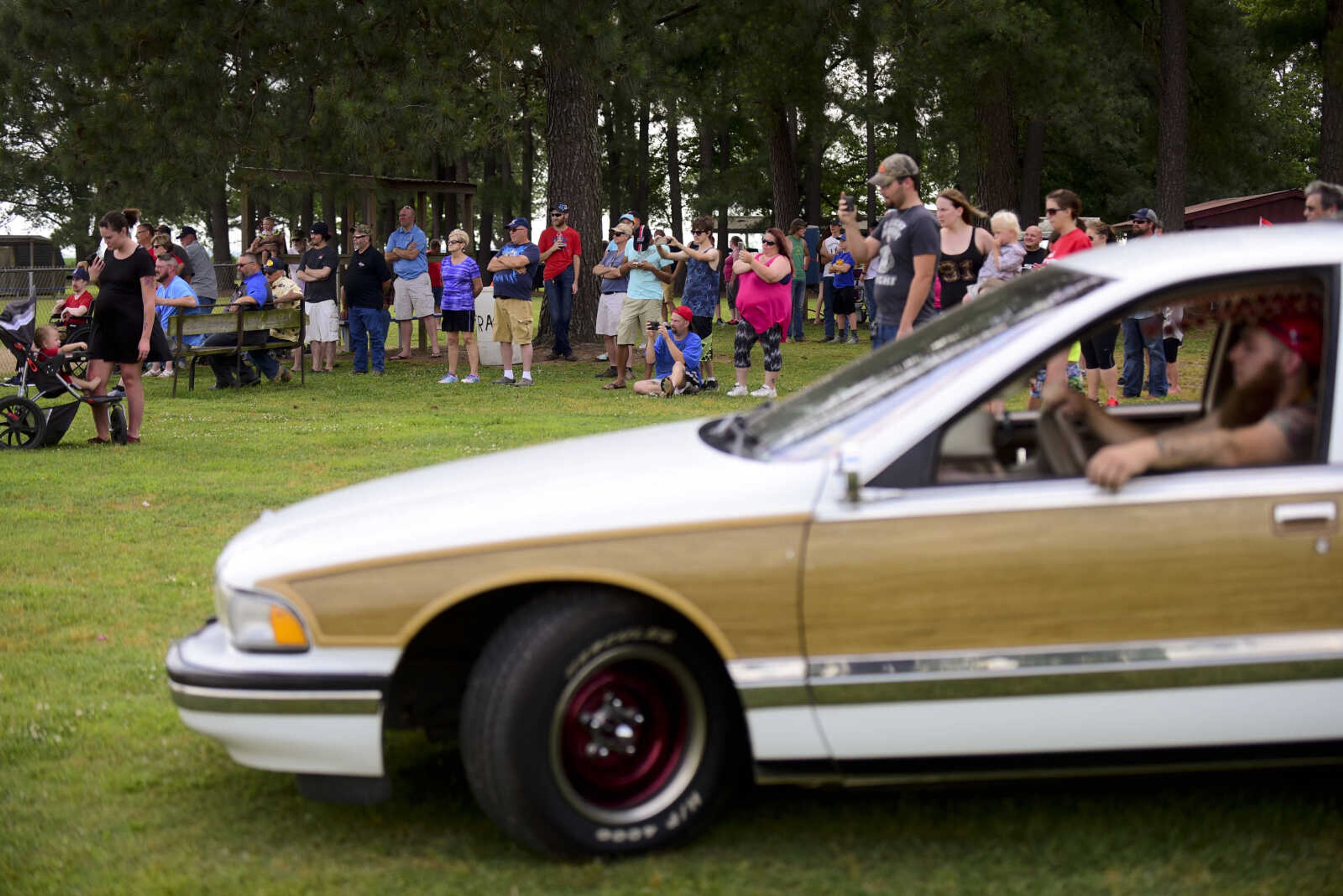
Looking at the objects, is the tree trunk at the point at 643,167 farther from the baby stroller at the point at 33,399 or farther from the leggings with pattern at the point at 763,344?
the baby stroller at the point at 33,399

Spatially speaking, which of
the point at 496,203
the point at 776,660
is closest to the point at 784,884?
the point at 776,660

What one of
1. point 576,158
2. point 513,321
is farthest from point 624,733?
point 576,158

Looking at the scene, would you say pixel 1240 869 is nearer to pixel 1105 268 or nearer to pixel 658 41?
pixel 1105 268

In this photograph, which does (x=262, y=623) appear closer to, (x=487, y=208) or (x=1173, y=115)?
(x=1173, y=115)

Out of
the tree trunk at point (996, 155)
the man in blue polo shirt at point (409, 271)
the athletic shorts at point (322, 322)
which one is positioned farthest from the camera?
the tree trunk at point (996, 155)

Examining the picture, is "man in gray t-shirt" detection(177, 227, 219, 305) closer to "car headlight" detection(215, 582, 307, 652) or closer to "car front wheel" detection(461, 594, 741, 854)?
"car headlight" detection(215, 582, 307, 652)

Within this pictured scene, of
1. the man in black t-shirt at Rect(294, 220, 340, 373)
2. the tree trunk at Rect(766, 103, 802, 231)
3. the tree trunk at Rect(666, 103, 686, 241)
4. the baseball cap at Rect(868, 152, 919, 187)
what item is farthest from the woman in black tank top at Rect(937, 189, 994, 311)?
the tree trunk at Rect(666, 103, 686, 241)

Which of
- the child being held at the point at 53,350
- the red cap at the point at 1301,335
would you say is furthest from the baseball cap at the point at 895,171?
the child being held at the point at 53,350

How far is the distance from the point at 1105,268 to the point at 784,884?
1.83m

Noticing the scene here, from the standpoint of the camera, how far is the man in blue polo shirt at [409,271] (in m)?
17.9

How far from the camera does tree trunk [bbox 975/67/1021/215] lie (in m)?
23.3

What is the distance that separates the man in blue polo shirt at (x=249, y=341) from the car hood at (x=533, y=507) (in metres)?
12.1

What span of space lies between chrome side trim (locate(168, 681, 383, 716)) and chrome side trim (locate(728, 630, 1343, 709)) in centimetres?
89

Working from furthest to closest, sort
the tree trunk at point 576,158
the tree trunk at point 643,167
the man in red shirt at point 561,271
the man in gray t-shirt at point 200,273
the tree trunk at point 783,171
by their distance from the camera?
the tree trunk at point 643,167 → the tree trunk at point 783,171 → the tree trunk at point 576,158 → the man in gray t-shirt at point 200,273 → the man in red shirt at point 561,271
